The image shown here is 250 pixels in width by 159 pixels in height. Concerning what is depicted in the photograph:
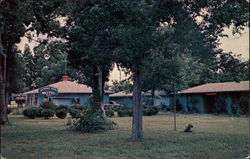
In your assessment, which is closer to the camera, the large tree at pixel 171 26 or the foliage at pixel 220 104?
the large tree at pixel 171 26

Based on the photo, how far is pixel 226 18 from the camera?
33.3ft

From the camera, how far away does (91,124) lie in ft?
52.1

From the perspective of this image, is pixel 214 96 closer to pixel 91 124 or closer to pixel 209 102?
pixel 209 102

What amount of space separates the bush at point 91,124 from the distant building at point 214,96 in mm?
19401

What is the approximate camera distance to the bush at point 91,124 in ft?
51.9

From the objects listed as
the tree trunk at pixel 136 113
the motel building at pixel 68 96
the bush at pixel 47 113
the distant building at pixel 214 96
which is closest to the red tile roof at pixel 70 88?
the motel building at pixel 68 96

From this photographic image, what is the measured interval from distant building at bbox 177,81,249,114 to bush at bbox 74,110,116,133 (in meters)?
19.4

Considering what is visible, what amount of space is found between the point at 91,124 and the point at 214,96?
2414 centimetres

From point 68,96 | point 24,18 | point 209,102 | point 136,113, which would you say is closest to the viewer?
point 136,113

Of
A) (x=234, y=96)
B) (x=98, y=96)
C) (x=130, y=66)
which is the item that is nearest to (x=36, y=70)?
(x=234, y=96)

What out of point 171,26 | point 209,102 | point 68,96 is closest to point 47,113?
point 68,96

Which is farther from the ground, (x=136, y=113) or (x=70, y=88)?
(x=70, y=88)

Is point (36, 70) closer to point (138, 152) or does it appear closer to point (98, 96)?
point (98, 96)

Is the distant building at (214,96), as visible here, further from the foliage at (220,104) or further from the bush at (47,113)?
the bush at (47,113)
